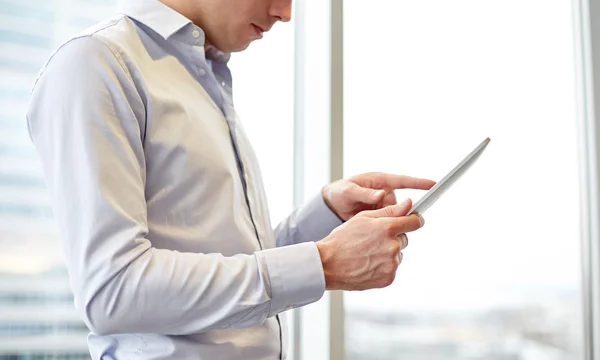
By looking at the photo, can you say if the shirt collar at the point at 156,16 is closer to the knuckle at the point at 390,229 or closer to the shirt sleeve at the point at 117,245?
the shirt sleeve at the point at 117,245

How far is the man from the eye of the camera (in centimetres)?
80

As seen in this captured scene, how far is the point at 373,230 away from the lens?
896 millimetres

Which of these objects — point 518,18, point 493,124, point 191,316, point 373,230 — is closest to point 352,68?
point 493,124

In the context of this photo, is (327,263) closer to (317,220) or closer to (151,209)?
(151,209)

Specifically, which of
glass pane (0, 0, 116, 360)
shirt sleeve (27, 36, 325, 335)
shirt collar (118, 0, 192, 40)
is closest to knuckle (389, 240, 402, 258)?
shirt sleeve (27, 36, 325, 335)

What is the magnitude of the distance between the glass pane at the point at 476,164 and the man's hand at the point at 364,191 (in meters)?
0.74

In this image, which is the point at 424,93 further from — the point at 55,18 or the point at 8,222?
the point at 8,222

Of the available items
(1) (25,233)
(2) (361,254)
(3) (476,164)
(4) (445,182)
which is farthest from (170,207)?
(3) (476,164)

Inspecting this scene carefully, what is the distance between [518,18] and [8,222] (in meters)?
1.80

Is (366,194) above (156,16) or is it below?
below

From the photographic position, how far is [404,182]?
123 centimetres

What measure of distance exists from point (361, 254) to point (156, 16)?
462 mm

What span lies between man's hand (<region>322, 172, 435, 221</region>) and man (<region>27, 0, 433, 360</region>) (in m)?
0.19

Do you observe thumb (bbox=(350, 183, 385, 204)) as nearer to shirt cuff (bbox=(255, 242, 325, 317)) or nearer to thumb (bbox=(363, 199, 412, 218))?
thumb (bbox=(363, 199, 412, 218))
